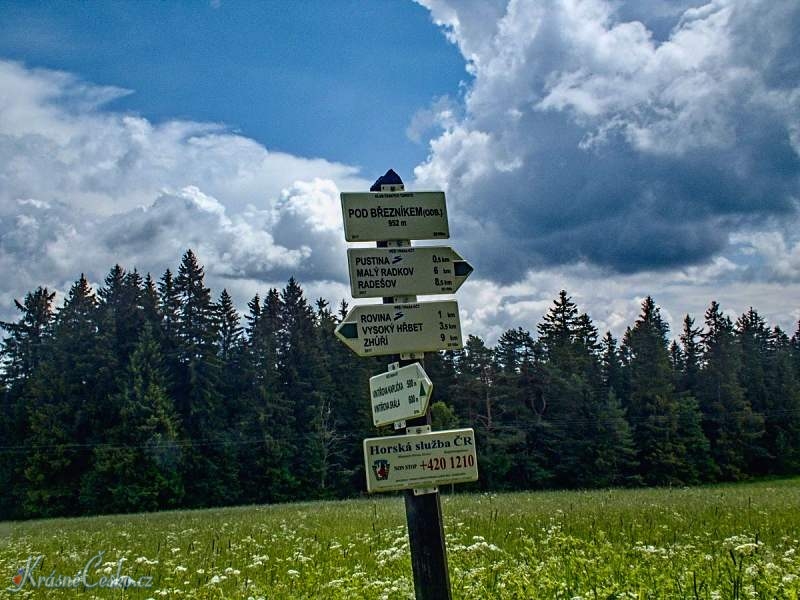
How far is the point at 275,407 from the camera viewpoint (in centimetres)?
5791

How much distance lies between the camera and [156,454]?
170 ft

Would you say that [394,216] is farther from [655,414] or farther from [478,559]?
[655,414]

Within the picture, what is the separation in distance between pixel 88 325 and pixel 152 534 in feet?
144

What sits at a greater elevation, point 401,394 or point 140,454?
point 140,454

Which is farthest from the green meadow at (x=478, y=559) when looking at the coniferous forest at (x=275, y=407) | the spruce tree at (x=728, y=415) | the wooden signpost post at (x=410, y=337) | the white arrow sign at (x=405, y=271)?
the spruce tree at (x=728, y=415)

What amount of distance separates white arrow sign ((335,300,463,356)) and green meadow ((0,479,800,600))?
Result: 2.33 metres

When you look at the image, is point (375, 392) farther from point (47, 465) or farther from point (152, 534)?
point (47, 465)

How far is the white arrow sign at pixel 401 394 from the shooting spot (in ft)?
18.0

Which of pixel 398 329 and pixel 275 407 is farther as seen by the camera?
pixel 275 407

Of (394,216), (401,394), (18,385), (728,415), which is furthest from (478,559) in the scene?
(728,415)

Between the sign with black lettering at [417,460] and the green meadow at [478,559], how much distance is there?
5.01ft

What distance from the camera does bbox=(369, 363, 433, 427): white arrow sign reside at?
5.47 m

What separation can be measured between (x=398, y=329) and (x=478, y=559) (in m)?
4.32

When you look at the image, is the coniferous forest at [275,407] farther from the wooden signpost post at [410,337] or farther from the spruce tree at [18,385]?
the wooden signpost post at [410,337]
